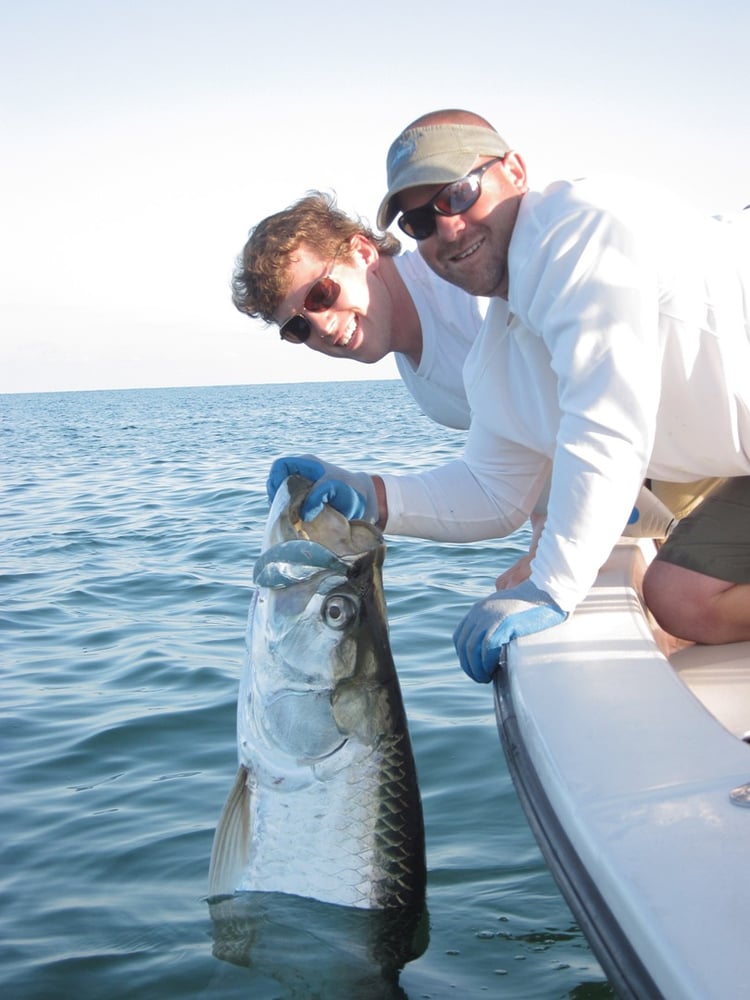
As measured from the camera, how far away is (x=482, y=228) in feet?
9.64

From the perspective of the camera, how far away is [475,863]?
3498mm

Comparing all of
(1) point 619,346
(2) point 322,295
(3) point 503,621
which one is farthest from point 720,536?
(2) point 322,295

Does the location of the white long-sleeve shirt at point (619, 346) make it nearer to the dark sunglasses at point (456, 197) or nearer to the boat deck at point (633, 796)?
the dark sunglasses at point (456, 197)

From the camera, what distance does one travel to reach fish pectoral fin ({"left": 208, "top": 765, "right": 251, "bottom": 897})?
263cm

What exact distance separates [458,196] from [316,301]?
3.32ft

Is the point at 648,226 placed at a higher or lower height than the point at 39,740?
higher

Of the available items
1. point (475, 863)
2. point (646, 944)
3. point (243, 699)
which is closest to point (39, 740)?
point (475, 863)

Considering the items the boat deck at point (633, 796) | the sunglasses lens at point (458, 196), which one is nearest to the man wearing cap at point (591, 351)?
the sunglasses lens at point (458, 196)

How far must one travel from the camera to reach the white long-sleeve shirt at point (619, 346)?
8.46ft

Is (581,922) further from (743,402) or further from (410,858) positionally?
(743,402)

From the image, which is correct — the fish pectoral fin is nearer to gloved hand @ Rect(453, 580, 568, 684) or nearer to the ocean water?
the ocean water

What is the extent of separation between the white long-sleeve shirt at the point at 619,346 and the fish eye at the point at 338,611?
52 centimetres

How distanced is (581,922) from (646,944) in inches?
13.7

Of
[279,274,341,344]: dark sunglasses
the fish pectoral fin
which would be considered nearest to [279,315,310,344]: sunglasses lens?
[279,274,341,344]: dark sunglasses
